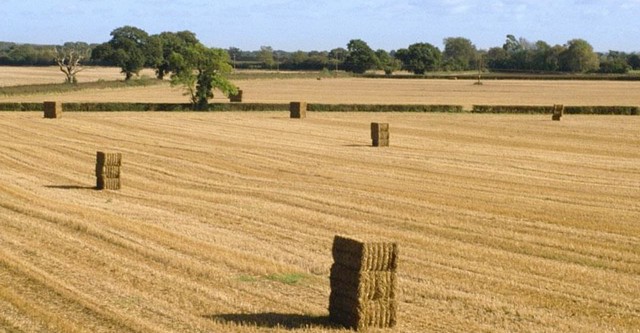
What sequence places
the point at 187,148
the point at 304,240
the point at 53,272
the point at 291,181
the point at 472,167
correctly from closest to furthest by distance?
the point at 53,272
the point at 304,240
the point at 291,181
the point at 472,167
the point at 187,148

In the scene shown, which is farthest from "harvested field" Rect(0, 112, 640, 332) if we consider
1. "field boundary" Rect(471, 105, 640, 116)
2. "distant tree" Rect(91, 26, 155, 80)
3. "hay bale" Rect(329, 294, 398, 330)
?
"distant tree" Rect(91, 26, 155, 80)

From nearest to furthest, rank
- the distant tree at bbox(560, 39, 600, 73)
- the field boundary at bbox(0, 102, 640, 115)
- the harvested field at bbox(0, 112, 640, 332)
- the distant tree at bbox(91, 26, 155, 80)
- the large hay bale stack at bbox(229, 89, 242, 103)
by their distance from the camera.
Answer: the harvested field at bbox(0, 112, 640, 332) → the field boundary at bbox(0, 102, 640, 115) → the large hay bale stack at bbox(229, 89, 242, 103) → the distant tree at bbox(91, 26, 155, 80) → the distant tree at bbox(560, 39, 600, 73)

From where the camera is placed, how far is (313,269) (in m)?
16.7

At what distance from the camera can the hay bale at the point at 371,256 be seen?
12.5 metres

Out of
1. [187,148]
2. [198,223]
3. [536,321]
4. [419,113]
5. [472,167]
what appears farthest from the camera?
[419,113]

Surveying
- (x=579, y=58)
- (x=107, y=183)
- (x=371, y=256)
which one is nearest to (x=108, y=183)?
(x=107, y=183)

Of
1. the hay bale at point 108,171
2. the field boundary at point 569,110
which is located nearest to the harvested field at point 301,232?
the hay bale at point 108,171

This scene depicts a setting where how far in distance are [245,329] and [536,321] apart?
12.1 feet

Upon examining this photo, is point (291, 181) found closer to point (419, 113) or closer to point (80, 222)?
point (80, 222)

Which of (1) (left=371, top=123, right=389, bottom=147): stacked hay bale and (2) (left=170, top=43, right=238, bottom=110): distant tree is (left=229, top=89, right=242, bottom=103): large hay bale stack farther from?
(1) (left=371, top=123, right=389, bottom=147): stacked hay bale

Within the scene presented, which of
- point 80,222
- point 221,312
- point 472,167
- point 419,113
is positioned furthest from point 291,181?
point 419,113

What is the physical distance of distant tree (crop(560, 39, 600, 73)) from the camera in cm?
18875

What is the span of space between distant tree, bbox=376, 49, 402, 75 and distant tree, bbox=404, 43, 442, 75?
1.96 meters

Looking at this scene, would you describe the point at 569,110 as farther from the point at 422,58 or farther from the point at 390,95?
the point at 422,58
